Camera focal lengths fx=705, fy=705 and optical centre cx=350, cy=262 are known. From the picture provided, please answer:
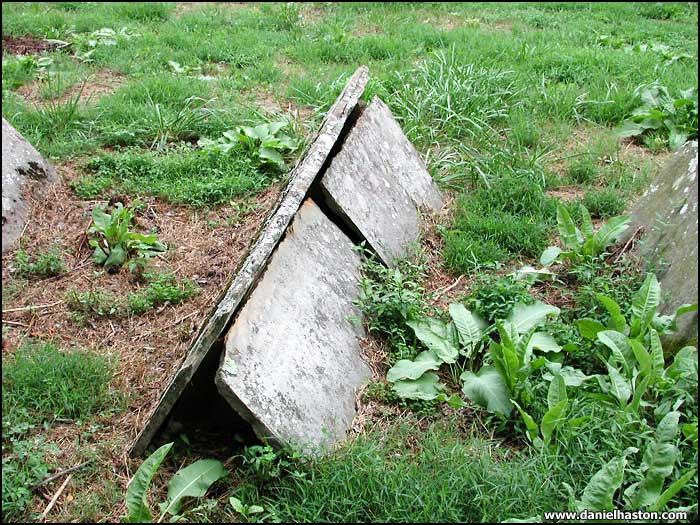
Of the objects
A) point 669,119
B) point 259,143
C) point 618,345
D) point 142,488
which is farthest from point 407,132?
point 142,488

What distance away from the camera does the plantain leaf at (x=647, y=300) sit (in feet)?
11.2

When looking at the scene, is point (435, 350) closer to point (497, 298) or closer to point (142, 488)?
point (497, 298)

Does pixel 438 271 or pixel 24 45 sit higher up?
pixel 24 45

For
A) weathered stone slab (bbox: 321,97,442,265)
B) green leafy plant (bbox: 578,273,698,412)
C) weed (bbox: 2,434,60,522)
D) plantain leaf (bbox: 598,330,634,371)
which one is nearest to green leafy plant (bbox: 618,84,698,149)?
weathered stone slab (bbox: 321,97,442,265)

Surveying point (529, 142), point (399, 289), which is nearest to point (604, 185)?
point (529, 142)

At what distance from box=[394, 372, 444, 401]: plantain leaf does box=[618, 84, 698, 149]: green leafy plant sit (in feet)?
11.4

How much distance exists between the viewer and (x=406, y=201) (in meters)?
4.72

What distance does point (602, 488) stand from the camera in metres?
2.66

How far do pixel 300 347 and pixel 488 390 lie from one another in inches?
34.5

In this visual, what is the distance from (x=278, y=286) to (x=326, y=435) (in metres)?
0.75

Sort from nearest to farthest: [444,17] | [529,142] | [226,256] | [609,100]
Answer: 1. [226,256]
2. [529,142]
3. [609,100]
4. [444,17]

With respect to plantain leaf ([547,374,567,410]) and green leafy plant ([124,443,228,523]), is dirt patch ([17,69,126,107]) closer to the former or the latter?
green leafy plant ([124,443,228,523])

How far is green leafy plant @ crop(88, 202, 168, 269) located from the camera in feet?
14.2

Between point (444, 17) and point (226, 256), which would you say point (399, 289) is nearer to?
point (226, 256)
